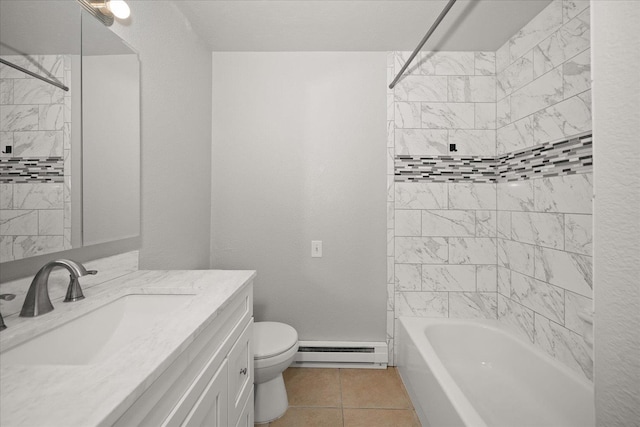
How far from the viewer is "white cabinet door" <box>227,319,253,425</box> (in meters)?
1.09

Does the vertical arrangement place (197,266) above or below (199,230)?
below

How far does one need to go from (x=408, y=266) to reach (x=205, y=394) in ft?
5.44

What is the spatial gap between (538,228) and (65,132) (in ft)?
7.80

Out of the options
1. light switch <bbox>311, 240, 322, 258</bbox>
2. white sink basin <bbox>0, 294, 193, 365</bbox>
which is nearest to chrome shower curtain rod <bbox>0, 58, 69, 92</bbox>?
white sink basin <bbox>0, 294, 193, 365</bbox>

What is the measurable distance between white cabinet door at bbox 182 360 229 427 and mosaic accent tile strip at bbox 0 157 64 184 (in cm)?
85

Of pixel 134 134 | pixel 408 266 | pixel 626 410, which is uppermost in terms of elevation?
pixel 134 134

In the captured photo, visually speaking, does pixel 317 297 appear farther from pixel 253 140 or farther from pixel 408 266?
pixel 253 140

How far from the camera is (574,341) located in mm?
1460

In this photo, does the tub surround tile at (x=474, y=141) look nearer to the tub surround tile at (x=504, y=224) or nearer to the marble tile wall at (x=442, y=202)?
the marble tile wall at (x=442, y=202)

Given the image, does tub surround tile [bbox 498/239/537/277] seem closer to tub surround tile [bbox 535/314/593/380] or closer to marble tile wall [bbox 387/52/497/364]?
marble tile wall [bbox 387/52/497/364]

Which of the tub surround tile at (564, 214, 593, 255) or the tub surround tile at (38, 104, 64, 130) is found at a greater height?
the tub surround tile at (38, 104, 64, 130)

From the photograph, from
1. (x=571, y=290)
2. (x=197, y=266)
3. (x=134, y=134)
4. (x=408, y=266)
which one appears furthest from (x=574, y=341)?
(x=134, y=134)

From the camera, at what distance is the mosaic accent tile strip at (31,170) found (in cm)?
81

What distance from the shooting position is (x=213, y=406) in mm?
915
